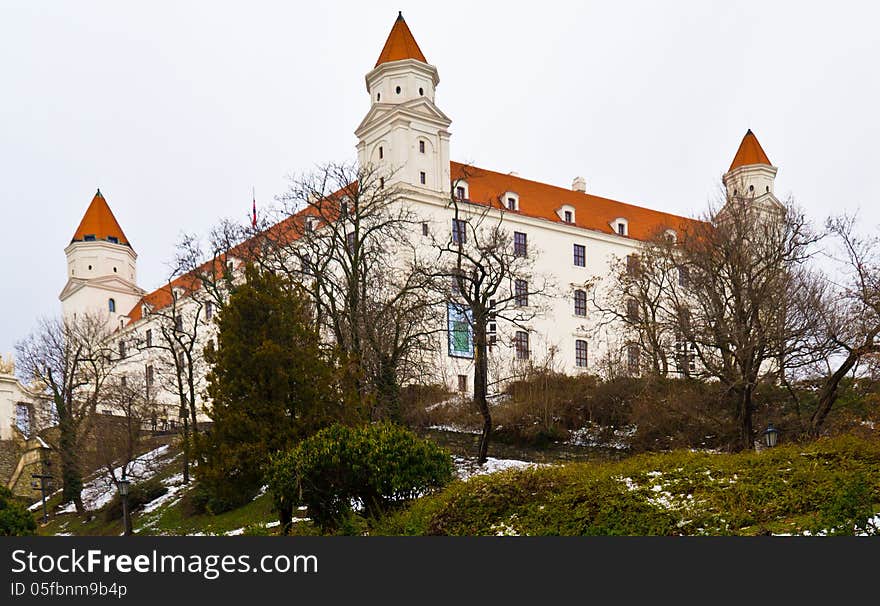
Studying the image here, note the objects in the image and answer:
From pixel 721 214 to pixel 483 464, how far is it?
10.1 meters

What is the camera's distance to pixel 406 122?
48219mm

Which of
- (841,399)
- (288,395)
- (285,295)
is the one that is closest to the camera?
(288,395)

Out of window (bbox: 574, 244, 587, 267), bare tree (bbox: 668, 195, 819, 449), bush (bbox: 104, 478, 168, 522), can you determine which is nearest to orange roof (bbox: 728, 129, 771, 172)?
window (bbox: 574, 244, 587, 267)

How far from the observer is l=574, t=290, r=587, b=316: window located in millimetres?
53406

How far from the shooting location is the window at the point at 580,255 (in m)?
54.1

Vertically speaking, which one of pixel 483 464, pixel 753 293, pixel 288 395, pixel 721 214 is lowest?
pixel 483 464

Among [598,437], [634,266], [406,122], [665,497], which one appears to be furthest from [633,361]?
[665,497]

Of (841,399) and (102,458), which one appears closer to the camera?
(841,399)

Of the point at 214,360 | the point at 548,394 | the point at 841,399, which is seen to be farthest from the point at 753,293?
the point at 214,360

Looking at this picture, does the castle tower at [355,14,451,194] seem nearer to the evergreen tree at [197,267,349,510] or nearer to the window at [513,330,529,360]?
the window at [513,330,529,360]

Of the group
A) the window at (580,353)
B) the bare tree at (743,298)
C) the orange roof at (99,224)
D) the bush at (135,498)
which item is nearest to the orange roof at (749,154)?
the window at (580,353)

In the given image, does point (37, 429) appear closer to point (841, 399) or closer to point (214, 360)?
point (214, 360)

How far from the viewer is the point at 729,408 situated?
29484 millimetres

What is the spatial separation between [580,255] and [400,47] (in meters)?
15.2
